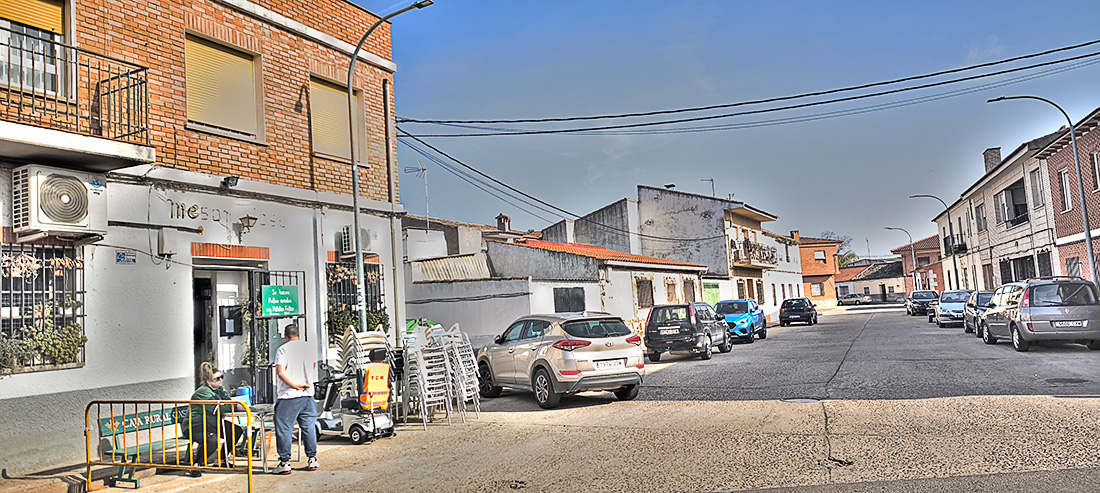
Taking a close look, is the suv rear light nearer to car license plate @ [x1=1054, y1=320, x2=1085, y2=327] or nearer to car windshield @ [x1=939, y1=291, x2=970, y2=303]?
car license plate @ [x1=1054, y1=320, x2=1085, y2=327]

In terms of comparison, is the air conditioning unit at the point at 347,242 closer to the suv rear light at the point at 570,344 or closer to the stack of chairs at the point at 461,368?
the stack of chairs at the point at 461,368

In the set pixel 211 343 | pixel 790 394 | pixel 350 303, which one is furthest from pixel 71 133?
pixel 790 394

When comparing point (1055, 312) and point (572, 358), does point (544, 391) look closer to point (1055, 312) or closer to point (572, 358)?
point (572, 358)

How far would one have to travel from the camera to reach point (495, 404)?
1288 centimetres

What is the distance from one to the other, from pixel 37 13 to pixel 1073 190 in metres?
29.5

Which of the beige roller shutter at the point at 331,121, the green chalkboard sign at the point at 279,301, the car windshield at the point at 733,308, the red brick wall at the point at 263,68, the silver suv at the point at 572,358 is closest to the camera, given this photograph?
the red brick wall at the point at 263,68

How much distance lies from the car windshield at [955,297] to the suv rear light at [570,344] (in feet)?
81.2

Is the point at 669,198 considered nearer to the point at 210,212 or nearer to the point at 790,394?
the point at 790,394

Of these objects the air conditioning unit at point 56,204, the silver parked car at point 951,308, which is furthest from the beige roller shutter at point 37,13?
the silver parked car at point 951,308

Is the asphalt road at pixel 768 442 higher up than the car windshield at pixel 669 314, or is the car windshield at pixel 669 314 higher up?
the car windshield at pixel 669 314

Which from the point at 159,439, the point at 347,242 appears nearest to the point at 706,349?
the point at 347,242

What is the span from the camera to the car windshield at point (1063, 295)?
16469 millimetres

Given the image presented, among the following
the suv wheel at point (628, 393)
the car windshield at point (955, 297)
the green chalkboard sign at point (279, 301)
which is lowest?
the suv wheel at point (628, 393)

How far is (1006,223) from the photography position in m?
34.0
